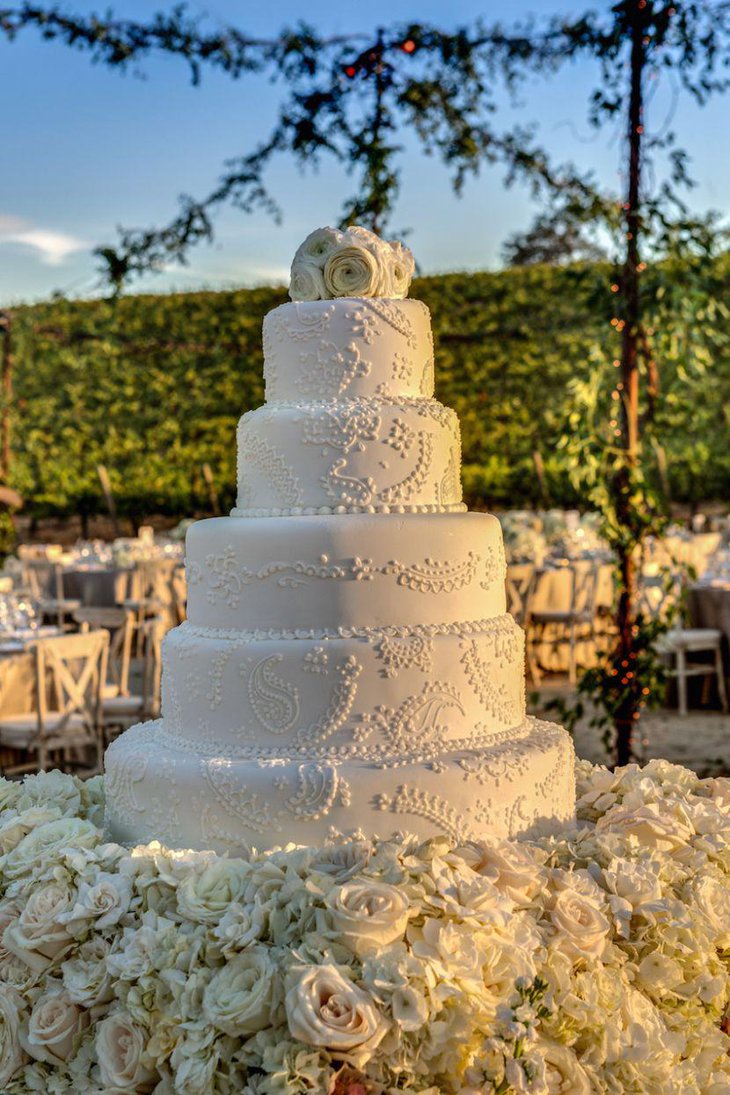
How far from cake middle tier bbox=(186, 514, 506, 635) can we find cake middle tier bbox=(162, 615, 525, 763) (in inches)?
1.8

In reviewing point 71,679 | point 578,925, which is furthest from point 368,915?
point 71,679

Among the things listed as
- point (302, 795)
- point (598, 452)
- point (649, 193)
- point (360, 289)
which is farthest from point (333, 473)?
point (649, 193)

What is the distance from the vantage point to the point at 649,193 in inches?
223

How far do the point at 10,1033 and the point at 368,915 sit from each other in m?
0.91

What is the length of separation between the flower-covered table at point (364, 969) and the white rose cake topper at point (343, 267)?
156 centimetres

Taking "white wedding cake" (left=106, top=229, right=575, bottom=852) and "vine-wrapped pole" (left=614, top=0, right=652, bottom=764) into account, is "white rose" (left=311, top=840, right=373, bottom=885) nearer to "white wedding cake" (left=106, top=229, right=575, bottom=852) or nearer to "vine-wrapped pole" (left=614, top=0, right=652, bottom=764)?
"white wedding cake" (left=106, top=229, right=575, bottom=852)

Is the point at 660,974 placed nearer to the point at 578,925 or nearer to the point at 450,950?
the point at 578,925

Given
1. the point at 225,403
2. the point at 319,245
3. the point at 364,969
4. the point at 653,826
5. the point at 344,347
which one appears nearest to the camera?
the point at 364,969

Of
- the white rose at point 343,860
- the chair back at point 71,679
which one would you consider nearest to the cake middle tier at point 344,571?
the white rose at point 343,860

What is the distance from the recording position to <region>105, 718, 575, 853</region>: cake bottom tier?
2.97 m

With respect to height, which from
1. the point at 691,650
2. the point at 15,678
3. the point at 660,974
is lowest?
the point at 691,650

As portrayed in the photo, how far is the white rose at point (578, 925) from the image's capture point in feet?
8.84

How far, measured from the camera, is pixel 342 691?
3.06 meters

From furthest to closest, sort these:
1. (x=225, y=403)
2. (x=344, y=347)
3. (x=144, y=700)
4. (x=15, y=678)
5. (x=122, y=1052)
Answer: (x=225, y=403)
(x=144, y=700)
(x=15, y=678)
(x=344, y=347)
(x=122, y=1052)
